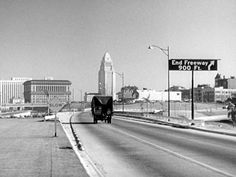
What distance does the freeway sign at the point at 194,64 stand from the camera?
150ft

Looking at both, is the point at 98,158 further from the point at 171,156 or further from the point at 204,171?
the point at 204,171

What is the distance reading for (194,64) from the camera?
45.7 meters

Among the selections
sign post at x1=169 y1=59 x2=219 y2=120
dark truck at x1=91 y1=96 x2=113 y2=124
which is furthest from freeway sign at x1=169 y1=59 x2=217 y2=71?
dark truck at x1=91 y1=96 x2=113 y2=124

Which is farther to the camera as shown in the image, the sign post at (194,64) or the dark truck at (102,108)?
the dark truck at (102,108)

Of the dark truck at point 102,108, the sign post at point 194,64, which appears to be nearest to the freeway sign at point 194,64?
the sign post at point 194,64

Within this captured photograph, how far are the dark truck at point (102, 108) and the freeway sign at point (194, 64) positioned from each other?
9178mm

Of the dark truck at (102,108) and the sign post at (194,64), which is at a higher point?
the sign post at (194,64)

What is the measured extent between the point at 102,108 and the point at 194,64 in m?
12.3

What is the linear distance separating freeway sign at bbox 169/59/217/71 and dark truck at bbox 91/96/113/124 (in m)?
9.18

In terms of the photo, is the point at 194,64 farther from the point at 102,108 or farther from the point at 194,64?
the point at 102,108

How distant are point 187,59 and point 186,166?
33.5 metres

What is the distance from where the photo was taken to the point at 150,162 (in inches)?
564

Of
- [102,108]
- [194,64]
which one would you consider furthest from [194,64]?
[102,108]

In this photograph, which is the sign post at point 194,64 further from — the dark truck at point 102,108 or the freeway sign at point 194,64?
the dark truck at point 102,108
